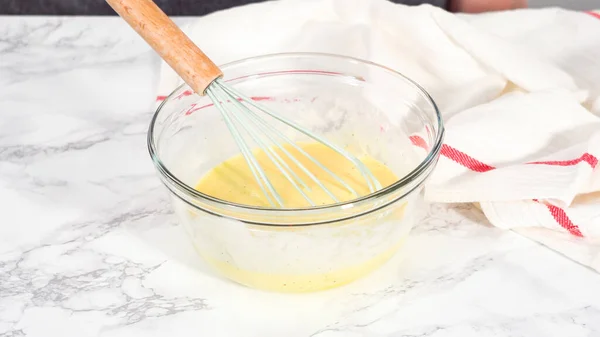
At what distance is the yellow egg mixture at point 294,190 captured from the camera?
2.43 ft

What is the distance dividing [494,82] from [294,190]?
1.06ft

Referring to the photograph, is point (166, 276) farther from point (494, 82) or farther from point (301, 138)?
point (494, 82)

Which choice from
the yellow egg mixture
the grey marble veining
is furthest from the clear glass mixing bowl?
the grey marble veining

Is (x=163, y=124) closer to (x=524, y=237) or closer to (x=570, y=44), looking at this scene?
(x=524, y=237)

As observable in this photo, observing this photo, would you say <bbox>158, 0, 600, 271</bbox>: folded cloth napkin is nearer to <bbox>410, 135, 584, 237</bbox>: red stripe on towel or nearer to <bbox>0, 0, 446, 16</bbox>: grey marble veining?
<bbox>410, 135, 584, 237</bbox>: red stripe on towel

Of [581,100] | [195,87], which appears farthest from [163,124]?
[581,100]

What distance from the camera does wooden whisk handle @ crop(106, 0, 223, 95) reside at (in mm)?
701

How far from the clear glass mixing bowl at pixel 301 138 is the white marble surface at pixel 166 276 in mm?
33

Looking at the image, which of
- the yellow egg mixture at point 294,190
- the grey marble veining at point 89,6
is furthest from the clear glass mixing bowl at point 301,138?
the grey marble veining at point 89,6

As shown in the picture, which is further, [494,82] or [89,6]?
[89,6]

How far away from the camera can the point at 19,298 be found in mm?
769

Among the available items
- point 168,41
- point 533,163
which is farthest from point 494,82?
point 168,41

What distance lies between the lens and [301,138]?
0.94 meters

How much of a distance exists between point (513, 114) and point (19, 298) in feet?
1.85
